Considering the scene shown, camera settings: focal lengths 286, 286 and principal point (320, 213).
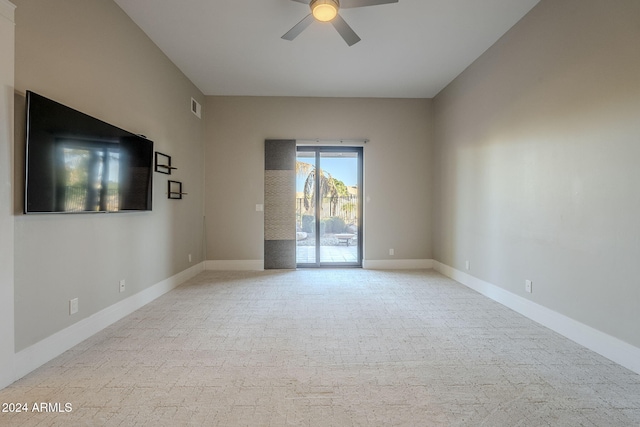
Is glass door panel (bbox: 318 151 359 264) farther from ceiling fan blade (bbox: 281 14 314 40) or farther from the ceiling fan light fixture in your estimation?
the ceiling fan light fixture

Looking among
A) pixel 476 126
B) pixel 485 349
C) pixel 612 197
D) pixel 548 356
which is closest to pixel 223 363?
pixel 485 349

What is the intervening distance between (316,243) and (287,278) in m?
1.07

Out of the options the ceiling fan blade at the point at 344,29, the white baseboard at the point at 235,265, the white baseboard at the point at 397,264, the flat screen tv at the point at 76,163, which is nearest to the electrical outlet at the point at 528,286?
the white baseboard at the point at 397,264

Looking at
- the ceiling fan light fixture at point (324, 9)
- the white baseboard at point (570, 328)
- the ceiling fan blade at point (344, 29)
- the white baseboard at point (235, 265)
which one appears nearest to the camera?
the white baseboard at point (570, 328)

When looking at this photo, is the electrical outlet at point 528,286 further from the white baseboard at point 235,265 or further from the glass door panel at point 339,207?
the white baseboard at point 235,265

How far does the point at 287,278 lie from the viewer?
4.59 m

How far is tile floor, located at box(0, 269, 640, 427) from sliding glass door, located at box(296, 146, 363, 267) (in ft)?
7.48

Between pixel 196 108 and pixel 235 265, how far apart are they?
2788mm

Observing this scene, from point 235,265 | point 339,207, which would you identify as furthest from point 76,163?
point 339,207

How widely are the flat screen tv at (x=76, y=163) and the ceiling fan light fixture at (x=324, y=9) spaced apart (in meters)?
2.12

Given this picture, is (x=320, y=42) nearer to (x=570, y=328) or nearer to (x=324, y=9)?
(x=324, y=9)

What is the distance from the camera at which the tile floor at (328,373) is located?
1.56 m

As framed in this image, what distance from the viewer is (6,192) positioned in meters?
1.77

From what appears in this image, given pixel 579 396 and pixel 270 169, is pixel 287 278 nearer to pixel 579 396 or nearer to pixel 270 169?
pixel 270 169
